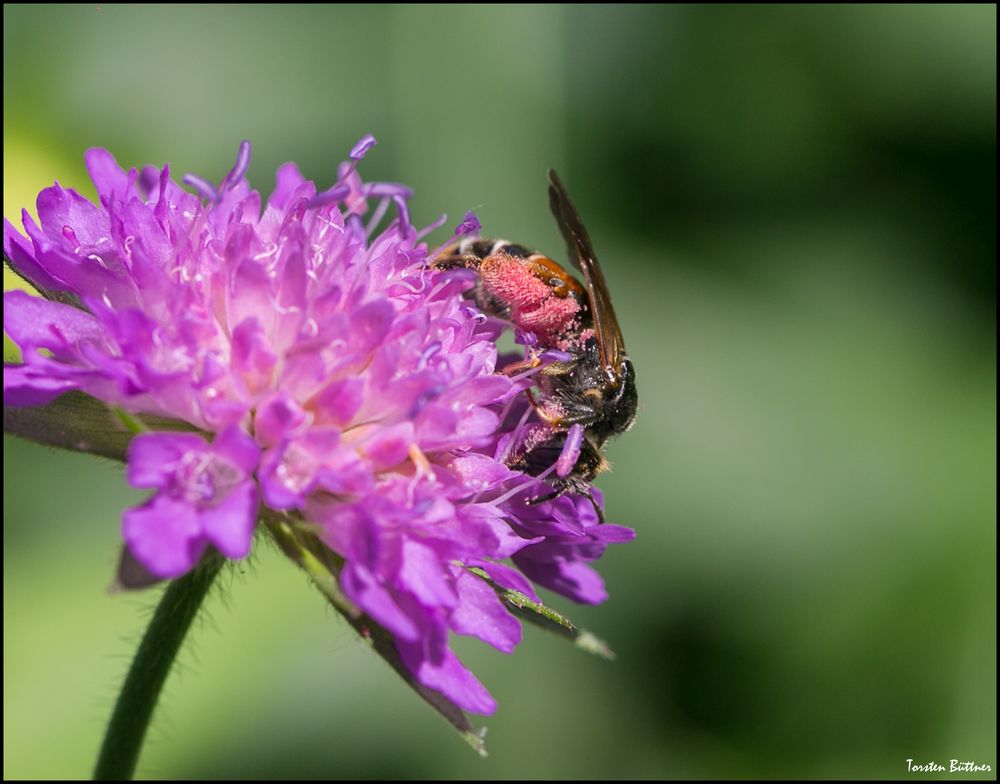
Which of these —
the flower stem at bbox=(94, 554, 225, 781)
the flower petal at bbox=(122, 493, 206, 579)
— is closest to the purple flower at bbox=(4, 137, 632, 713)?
the flower petal at bbox=(122, 493, 206, 579)

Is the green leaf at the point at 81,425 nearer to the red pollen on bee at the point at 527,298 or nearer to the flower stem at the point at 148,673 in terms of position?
the flower stem at the point at 148,673

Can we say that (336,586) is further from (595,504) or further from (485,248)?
(485,248)

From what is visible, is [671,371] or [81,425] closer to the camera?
[81,425]

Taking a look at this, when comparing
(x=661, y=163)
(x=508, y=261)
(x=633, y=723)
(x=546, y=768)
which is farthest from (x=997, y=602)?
(x=508, y=261)

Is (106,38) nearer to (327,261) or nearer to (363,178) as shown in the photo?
(363,178)

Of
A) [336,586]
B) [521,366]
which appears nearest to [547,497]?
[521,366]

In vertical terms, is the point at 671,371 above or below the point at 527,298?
below

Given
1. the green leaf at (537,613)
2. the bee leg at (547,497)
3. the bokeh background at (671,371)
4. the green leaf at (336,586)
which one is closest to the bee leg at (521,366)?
the bee leg at (547,497)
